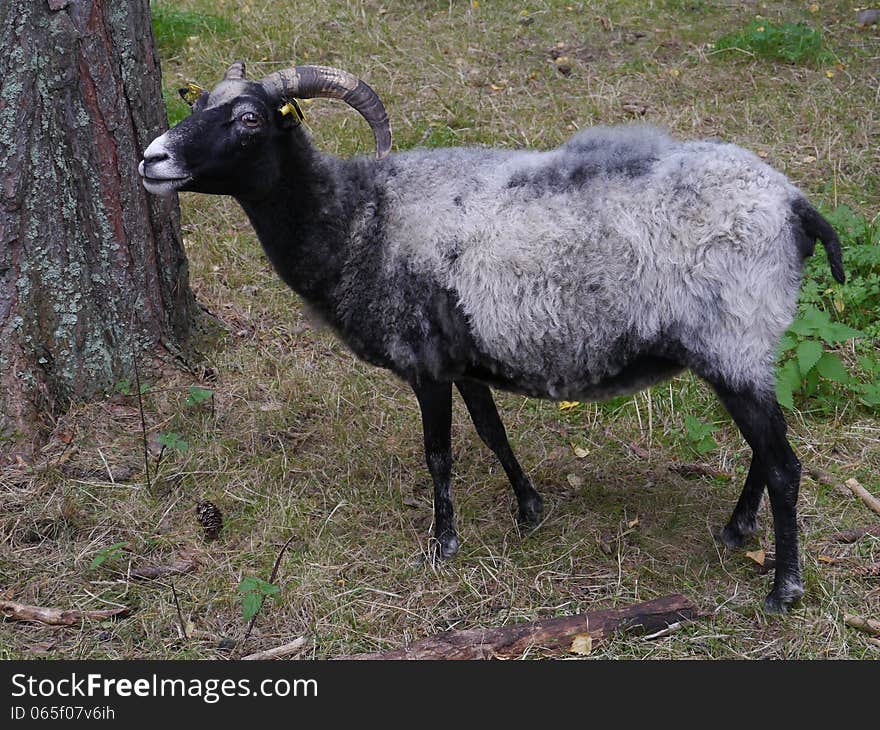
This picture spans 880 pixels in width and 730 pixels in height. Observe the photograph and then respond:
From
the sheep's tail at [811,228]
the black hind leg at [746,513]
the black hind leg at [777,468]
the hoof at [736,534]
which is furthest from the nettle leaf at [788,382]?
the sheep's tail at [811,228]

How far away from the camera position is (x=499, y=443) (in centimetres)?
498

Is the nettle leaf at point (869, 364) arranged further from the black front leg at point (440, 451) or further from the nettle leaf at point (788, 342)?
the black front leg at point (440, 451)

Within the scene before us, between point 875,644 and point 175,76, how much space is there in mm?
6858

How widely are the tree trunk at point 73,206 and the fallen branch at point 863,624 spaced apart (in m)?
3.77

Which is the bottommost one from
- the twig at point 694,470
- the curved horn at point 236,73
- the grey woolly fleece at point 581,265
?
the twig at point 694,470

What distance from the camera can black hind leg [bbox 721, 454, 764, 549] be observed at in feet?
15.3

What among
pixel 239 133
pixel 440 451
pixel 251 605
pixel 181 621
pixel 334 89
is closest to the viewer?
pixel 251 605

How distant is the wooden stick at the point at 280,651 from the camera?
398 centimetres

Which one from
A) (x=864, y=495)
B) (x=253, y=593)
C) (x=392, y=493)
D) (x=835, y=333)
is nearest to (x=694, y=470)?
(x=864, y=495)

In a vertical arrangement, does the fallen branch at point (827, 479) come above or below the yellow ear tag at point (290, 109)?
below

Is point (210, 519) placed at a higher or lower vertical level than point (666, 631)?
higher

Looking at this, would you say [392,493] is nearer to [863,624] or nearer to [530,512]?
[530,512]

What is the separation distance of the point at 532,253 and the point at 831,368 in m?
A: 2.18

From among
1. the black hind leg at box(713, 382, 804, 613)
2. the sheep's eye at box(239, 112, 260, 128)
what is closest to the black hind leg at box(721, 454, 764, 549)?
the black hind leg at box(713, 382, 804, 613)
